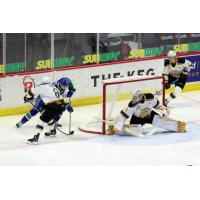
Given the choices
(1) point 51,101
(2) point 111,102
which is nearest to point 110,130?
(2) point 111,102

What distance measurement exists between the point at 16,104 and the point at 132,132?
2.13m

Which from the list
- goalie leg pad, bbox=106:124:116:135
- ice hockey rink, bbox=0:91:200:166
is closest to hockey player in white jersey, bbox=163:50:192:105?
ice hockey rink, bbox=0:91:200:166

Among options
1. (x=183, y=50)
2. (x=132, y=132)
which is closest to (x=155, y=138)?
(x=132, y=132)

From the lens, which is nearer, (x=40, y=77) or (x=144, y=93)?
(x=144, y=93)

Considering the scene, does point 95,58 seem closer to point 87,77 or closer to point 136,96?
point 87,77

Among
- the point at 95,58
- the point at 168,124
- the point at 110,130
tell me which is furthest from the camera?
the point at 95,58

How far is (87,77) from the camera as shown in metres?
18.2

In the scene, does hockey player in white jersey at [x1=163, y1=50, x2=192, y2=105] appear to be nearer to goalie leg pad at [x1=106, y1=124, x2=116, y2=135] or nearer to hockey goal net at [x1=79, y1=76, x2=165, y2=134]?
hockey goal net at [x1=79, y1=76, x2=165, y2=134]

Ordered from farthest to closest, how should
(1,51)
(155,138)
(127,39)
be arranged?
(127,39)
(1,51)
(155,138)

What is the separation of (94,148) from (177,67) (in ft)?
9.07

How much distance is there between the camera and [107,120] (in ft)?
54.3

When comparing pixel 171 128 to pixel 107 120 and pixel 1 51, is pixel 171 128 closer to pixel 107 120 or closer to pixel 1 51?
pixel 107 120

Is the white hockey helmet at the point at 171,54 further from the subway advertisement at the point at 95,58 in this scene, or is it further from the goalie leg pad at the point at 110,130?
the goalie leg pad at the point at 110,130

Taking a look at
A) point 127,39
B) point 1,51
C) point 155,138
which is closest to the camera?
point 155,138
